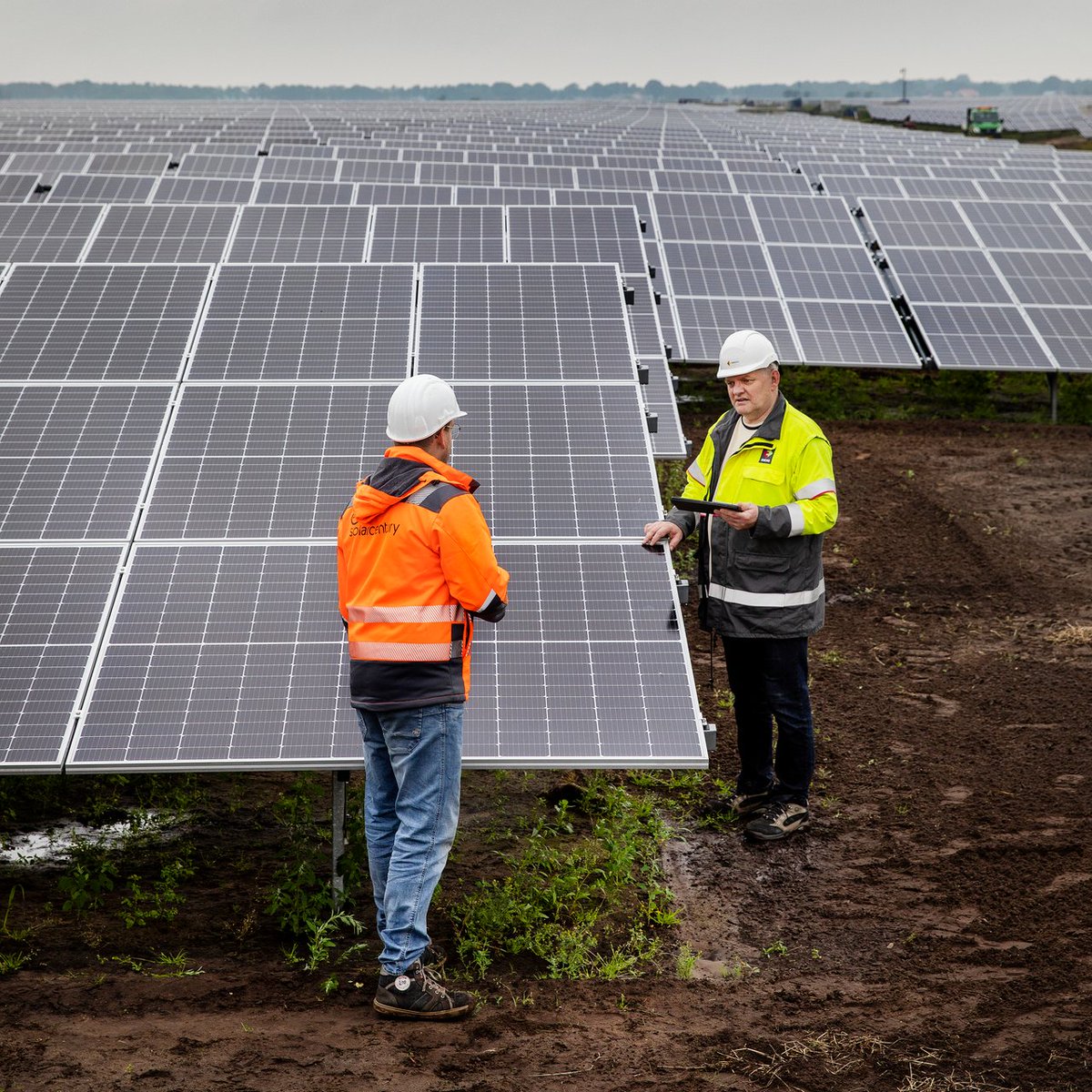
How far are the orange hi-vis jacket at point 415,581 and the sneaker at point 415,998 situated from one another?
110 centimetres

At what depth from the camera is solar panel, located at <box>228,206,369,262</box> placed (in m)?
11.8

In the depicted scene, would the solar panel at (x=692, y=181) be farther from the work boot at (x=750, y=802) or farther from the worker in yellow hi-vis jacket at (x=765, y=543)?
the work boot at (x=750, y=802)

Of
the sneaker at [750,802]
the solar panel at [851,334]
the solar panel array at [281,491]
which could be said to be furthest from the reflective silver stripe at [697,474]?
the solar panel at [851,334]

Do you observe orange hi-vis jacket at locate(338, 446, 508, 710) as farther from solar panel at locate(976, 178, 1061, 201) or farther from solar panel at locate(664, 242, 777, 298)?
solar panel at locate(976, 178, 1061, 201)

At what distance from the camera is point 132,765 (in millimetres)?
5027

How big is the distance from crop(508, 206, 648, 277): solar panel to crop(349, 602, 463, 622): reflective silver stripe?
7.89 metres

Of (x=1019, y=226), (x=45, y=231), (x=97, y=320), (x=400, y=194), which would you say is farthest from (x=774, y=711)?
(x=1019, y=226)

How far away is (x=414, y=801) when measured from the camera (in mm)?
4664

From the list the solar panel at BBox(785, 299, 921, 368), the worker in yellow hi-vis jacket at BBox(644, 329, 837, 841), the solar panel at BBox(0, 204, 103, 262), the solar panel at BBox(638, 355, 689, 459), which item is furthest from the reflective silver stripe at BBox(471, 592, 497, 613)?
the solar panel at BBox(785, 299, 921, 368)

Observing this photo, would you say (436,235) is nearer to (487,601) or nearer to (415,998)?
(487,601)

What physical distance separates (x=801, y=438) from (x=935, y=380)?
41.8 ft

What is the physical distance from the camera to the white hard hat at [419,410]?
4.54 meters

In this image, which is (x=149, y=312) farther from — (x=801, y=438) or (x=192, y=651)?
(x=801, y=438)

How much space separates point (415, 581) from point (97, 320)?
3769mm
